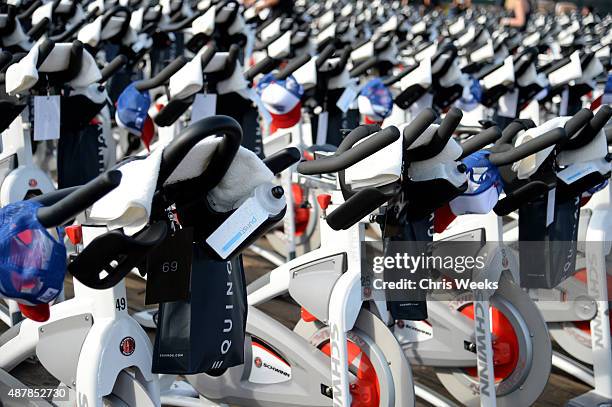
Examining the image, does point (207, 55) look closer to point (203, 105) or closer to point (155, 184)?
point (203, 105)

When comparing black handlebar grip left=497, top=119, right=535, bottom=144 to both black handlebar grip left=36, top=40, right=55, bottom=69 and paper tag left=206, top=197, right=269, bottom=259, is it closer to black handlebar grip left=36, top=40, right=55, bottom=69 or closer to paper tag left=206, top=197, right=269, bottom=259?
paper tag left=206, top=197, right=269, bottom=259

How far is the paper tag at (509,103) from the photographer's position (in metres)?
6.38

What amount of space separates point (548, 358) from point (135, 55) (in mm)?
4117

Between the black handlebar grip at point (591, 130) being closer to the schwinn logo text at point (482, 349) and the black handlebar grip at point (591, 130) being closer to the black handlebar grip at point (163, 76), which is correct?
the schwinn logo text at point (482, 349)

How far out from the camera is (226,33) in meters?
7.61

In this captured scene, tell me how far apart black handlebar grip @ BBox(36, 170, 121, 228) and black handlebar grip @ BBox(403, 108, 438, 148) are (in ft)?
3.68

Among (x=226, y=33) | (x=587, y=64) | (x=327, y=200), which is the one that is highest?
(x=226, y=33)

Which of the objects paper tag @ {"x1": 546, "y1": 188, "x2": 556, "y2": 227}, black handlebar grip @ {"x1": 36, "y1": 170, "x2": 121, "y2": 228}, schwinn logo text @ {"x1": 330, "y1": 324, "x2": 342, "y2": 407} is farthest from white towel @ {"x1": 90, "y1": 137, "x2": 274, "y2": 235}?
paper tag @ {"x1": 546, "y1": 188, "x2": 556, "y2": 227}

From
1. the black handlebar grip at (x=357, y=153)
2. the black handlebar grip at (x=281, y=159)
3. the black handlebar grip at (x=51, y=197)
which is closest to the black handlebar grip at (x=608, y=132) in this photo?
the black handlebar grip at (x=357, y=153)

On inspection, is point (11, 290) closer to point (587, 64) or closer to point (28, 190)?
point (28, 190)

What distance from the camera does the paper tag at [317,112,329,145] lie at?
5850mm

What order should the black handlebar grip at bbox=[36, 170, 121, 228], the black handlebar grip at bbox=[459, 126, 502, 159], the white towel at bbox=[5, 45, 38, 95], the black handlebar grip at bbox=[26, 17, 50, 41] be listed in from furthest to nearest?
→ the black handlebar grip at bbox=[26, 17, 50, 41]
the white towel at bbox=[5, 45, 38, 95]
the black handlebar grip at bbox=[459, 126, 502, 159]
the black handlebar grip at bbox=[36, 170, 121, 228]

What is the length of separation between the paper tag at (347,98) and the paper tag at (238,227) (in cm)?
323

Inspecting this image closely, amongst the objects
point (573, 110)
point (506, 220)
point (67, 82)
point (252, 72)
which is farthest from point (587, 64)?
point (67, 82)
